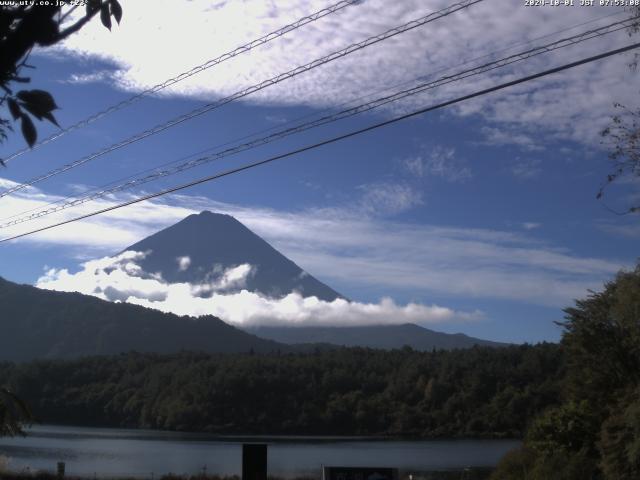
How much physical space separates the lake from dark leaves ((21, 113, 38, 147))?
36.7m

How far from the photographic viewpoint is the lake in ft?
151

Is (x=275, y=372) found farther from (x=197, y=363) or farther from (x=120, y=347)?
(x=120, y=347)

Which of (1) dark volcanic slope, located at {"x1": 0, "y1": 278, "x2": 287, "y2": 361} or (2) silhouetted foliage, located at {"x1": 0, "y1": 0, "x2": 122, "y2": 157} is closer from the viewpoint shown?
(2) silhouetted foliage, located at {"x1": 0, "y1": 0, "x2": 122, "y2": 157}

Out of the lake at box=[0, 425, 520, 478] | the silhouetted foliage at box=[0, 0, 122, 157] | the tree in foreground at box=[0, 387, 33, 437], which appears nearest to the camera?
the silhouetted foliage at box=[0, 0, 122, 157]

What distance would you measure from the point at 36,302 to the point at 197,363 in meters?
85.1

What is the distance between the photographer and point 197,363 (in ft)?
336

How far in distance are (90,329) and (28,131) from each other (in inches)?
6970

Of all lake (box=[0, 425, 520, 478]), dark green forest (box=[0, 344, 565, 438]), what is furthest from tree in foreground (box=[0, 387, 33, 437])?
dark green forest (box=[0, 344, 565, 438])

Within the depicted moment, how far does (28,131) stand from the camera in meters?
3.55

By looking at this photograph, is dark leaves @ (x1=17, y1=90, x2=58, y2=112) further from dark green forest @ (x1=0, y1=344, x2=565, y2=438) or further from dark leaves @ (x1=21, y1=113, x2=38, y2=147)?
dark green forest @ (x1=0, y1=344, x2=565, y2=438)

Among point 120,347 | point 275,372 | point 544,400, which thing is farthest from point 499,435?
point 120,347

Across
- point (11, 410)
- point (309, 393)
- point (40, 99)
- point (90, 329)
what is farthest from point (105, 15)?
point (90, 329)

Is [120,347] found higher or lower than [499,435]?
higher

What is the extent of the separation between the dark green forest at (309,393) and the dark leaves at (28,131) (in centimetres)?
6995
